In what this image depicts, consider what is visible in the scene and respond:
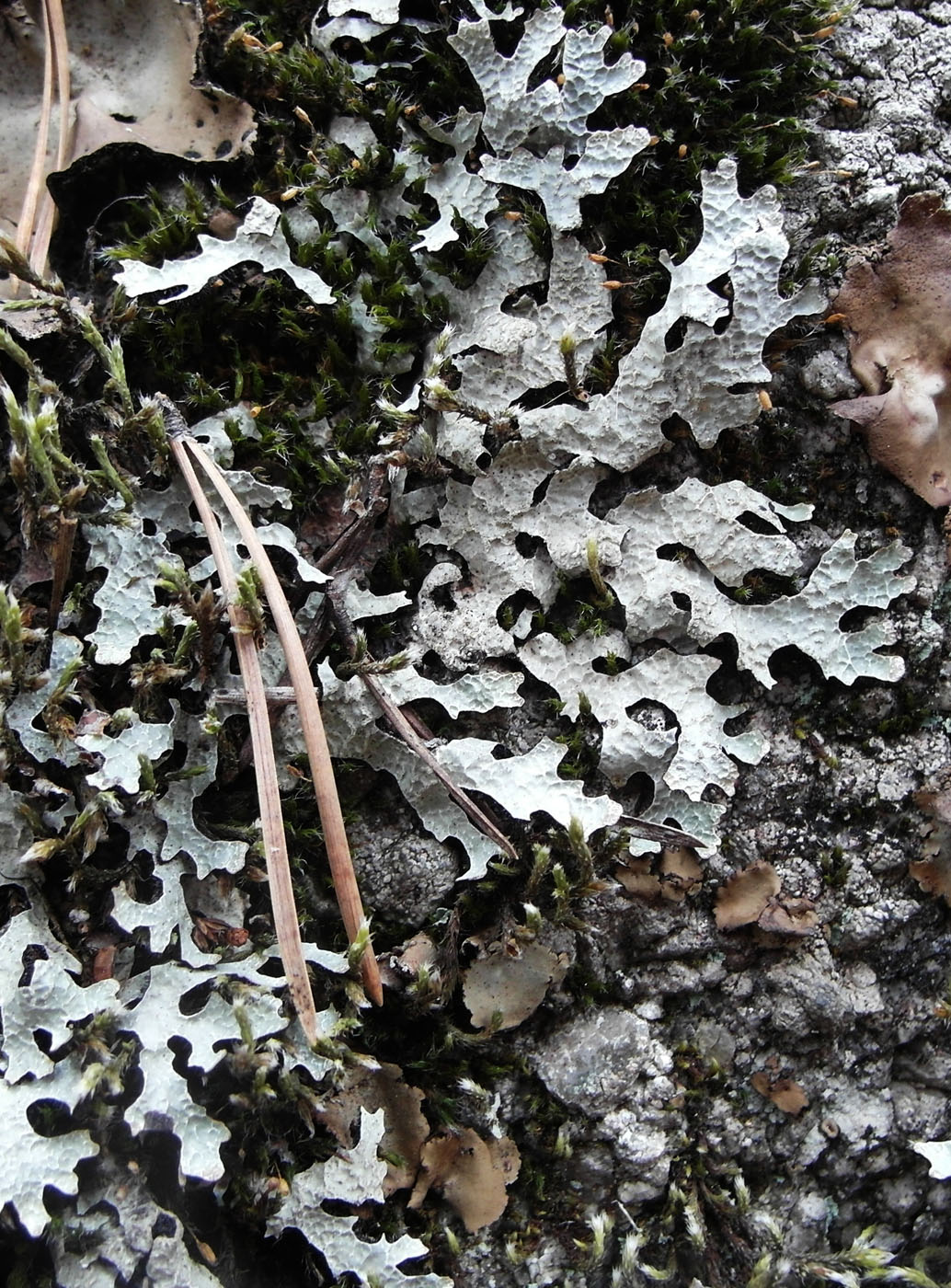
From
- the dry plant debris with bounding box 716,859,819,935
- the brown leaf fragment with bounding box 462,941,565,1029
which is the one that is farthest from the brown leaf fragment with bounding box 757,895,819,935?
the brown leaf fragment with bounding box 462,941,565,1029

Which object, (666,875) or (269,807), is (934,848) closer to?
(666,875)

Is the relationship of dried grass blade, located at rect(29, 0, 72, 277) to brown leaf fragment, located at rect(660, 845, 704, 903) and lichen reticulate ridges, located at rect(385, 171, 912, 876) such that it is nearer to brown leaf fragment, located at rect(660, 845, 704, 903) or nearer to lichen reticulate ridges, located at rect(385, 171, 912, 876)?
lichen reticulate ridges, located at rect(385, 171, 912, 876)

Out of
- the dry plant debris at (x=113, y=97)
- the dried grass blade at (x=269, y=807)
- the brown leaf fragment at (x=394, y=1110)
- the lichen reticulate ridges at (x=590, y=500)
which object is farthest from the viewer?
the dry plant debris at (x=113, y=97)

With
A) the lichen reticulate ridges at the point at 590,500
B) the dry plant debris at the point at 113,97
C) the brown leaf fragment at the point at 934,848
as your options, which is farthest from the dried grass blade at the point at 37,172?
the brown leaf fragment at the point at 934,848

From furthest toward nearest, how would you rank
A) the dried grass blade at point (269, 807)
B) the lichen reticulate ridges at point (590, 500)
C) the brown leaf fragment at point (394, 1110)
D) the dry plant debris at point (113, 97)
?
the dry plant debris at point (113, 97) < the lichen reticulate ridges at point (590, 500) < the brown leaf fragment at point (394, 1110) < the dried grass blade at point (269, 807)

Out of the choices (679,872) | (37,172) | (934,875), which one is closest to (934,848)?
(934,875)

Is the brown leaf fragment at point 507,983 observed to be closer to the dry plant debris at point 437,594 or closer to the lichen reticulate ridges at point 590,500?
the dry plant debris at point 437,594

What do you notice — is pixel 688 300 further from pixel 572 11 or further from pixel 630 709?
pixel 630 709
